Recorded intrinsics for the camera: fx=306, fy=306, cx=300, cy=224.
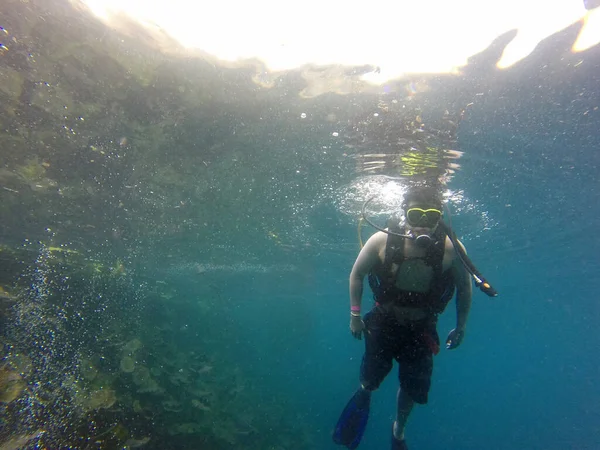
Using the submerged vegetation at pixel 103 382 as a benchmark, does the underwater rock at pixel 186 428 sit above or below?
below

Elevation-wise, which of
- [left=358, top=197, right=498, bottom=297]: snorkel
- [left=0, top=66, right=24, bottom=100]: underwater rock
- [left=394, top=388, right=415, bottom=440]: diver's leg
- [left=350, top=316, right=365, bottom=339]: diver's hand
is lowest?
[left=394, top=388, right=415, bottom=440]: diver's leg

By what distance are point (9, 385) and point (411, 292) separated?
1131 cm

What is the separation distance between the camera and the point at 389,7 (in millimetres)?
5281

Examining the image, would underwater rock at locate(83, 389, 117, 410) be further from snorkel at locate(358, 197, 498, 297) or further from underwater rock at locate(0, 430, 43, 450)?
snorkel at locate(358, 197, 498, 297)

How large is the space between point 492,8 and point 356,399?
744cm

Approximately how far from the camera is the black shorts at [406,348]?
530cm

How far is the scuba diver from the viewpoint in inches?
200

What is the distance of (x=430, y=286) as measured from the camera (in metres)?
5.21

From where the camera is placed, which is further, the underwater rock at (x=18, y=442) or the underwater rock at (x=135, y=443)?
the underwater rock at (x=135, y=443)

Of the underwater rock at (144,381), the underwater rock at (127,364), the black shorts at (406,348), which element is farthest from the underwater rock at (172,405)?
the black shorts at (406,348)

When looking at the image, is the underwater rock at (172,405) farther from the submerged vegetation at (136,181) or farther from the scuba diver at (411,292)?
the scuba diver at (411,292)

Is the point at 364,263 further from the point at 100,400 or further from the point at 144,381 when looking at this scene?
the point at 144,381

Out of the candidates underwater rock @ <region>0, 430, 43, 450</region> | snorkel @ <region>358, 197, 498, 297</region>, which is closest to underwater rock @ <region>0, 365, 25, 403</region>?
underwater rock @ <region>0, 430, 43, 450</region>

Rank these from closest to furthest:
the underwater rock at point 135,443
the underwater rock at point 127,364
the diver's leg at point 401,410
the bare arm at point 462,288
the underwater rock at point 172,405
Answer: the bare arm at point 462,288 → the diver's leg at point 401,410 → the underwater rock at point 135,443 → the underwater rock at point 172,405 → the underwater rock at point 127,364
